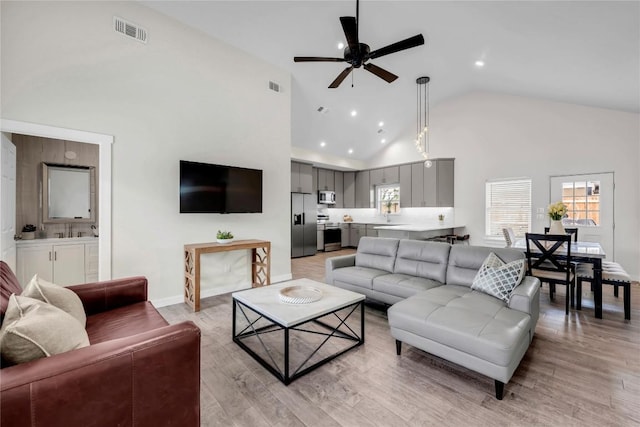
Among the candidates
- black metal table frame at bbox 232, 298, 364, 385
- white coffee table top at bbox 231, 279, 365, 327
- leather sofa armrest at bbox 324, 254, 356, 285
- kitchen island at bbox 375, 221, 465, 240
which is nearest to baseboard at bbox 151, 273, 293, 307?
leather sofa armrest at bbox 324, 254, 356, 285

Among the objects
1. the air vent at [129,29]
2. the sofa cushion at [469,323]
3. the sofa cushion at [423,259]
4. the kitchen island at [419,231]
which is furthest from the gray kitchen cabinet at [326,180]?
the sofa cushion at [469,323]

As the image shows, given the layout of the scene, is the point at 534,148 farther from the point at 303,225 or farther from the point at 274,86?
the point at 303,225

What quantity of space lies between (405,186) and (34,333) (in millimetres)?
7528

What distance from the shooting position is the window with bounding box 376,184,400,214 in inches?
324

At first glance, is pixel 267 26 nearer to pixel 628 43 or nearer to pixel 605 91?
pixel 628 43

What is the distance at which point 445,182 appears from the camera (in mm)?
6875

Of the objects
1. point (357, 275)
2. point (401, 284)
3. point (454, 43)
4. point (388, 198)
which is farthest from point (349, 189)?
point (401, 284)

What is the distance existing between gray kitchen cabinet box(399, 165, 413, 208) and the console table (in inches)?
180

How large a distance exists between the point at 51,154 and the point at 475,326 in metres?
5.73

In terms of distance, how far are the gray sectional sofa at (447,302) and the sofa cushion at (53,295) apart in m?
2.27

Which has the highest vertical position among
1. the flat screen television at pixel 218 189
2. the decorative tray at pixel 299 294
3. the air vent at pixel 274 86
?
the air vent at pixel 274 86

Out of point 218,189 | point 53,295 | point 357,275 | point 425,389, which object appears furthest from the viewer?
point 218,189

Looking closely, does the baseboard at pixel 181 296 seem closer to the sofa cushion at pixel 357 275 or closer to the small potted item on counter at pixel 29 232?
the sofa cushion at pixel 357 275

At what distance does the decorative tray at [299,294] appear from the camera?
236cm
